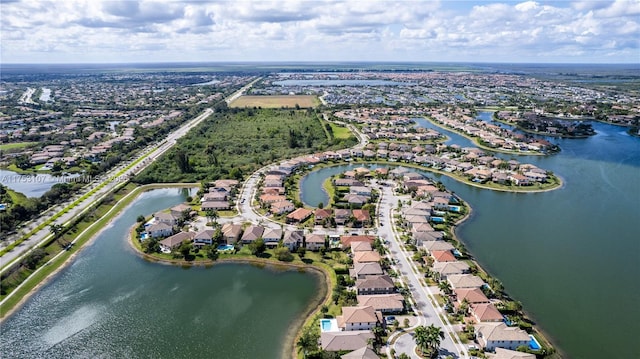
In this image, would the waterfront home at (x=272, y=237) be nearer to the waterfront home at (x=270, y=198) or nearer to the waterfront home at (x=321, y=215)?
the waterfront home at (x=321, y=215)

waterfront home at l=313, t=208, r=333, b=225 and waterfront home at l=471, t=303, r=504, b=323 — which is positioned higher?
waterfront home at l=313, t=208, r=333, b=225

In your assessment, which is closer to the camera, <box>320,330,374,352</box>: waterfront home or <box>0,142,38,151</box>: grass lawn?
<box>320,330,374,352</box>: waterfront home

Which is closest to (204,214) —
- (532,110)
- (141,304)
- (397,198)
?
(141,304)

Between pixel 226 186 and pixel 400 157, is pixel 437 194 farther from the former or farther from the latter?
pixel 226 186

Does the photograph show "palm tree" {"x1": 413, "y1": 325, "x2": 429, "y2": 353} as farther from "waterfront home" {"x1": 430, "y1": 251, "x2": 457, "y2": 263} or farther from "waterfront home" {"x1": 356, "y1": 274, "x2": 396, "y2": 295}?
"waterfront home" {"x1": 430, "y1": 251, "x2": 457, "y2": 263}

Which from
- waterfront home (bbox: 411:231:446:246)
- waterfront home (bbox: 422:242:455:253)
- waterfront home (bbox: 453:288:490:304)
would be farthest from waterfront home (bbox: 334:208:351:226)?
waterfront home (bbox: 453:288:490:304)
